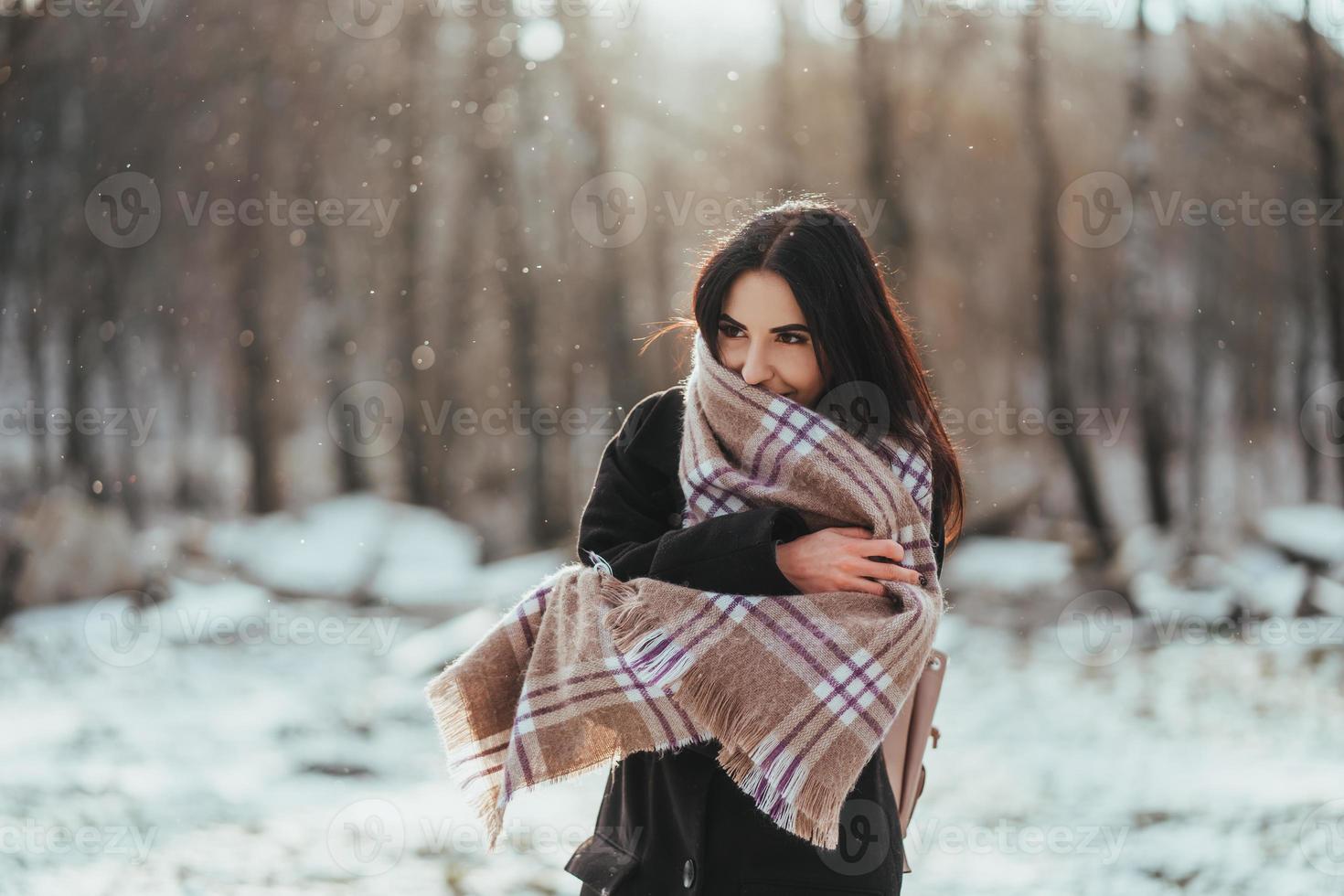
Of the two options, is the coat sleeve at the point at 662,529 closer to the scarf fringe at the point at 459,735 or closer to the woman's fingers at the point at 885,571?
the woman's fingers at the point at 885,571

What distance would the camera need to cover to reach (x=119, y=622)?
230 inches

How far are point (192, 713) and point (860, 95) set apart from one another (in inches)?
192

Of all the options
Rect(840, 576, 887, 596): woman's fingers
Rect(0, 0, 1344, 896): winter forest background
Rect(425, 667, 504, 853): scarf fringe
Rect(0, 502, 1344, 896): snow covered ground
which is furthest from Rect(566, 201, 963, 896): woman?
Rect(0, 0, 1344, 896): winter forest background

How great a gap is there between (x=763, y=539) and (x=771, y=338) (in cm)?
27

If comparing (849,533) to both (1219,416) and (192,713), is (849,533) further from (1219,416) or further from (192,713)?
(1219,416)

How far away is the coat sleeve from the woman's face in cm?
17

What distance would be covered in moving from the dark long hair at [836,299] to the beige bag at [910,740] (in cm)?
33

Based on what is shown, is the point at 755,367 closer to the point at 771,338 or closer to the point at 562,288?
the point at 771,338

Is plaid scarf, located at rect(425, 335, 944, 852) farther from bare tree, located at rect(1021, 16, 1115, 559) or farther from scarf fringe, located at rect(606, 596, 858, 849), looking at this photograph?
bare tree, located at rect(1021, 16, 1115, 559)

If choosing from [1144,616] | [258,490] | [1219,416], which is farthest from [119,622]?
[1219,416]

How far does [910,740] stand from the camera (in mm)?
1560

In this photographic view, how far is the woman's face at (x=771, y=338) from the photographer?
141 cm

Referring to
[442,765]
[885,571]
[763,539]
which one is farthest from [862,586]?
[442,765]

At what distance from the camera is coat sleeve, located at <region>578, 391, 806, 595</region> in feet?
4.42
